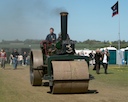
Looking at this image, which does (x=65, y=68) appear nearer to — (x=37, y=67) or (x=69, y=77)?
(x=69, y=77)

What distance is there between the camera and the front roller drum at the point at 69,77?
10.2 meters

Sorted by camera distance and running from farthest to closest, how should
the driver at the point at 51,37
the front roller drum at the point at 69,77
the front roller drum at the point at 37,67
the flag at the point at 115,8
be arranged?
the flag at the point at 115,8 < the driver at the point at 51,37 < the front roller drum at the point at 37,67 < the front roller drum at the point at 69,77

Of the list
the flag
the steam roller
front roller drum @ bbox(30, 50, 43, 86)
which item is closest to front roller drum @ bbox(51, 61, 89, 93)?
the steam roller

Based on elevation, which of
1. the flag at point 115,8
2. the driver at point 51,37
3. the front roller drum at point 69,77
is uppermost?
the flag at point 115,8

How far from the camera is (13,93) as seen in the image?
10.6 meters

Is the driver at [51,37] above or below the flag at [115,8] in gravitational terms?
below

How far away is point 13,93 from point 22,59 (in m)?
26.1

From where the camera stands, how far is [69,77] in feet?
33.6

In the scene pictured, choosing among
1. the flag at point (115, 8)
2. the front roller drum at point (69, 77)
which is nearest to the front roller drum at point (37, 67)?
the front roller drum at point (69, 77)

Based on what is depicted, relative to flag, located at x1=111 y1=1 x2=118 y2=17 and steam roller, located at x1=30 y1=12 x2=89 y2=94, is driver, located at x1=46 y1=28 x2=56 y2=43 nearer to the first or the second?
steam roller, located at x1=30 y1=12 x2=89 y2=94

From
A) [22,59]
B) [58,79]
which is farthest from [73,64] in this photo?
[22,59]

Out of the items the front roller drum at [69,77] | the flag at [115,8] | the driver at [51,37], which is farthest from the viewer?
the flag at [115,8]

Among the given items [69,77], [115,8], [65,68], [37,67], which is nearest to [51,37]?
[37,67]

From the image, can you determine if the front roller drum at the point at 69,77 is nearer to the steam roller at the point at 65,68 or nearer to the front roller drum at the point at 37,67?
the steam roller at the point at 65,68
